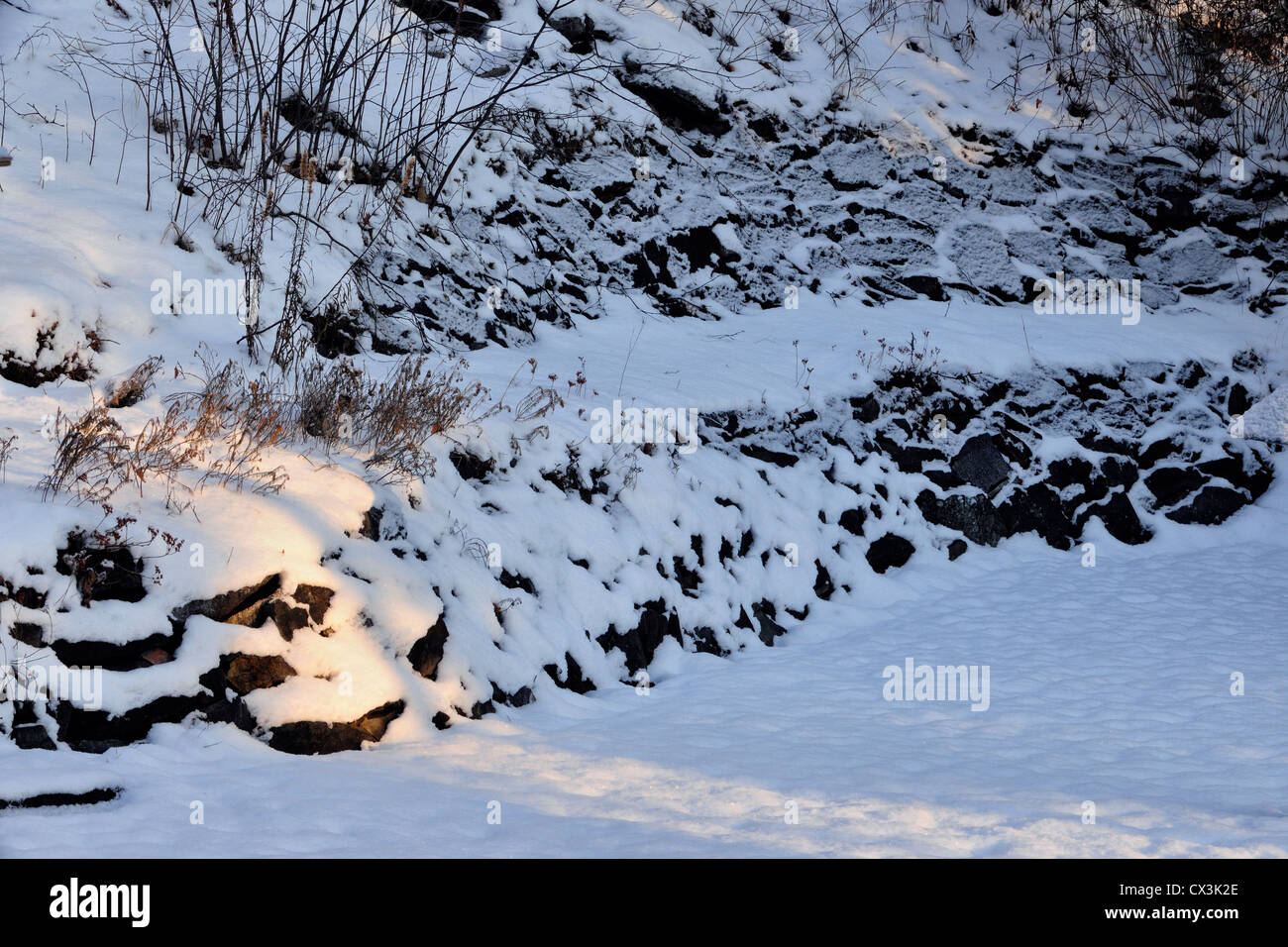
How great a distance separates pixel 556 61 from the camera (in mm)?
9258

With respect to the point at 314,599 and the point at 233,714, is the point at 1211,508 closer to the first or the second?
the point at 314,599

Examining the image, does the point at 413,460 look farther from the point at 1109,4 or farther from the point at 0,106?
the point at 1109,4

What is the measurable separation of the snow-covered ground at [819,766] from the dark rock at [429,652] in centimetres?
32

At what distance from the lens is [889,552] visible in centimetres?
714

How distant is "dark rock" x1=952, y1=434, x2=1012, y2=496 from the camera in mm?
7691

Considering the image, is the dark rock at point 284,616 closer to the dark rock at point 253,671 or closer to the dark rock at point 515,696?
the dark rock at point 253,671

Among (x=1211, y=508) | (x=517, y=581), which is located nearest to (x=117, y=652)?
(x=517, y=581)

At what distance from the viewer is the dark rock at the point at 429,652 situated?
169 inches

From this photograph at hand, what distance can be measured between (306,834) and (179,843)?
0.34 meters

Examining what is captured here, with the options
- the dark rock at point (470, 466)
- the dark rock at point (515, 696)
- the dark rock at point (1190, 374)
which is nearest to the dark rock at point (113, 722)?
the dark rock at point (515, 696)

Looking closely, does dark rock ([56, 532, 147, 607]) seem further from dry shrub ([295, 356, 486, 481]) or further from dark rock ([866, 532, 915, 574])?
dark rock ([866, 532, 915, 574])

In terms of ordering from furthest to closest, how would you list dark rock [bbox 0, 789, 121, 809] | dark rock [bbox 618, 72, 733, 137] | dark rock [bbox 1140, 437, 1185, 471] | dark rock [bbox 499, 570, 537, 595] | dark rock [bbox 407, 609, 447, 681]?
1. dark rock [bbox 618, 72, 733, 137]
2. dark rock [bbox 1140, 437, 1185, 471]
3. dark rock [bbox 499, 570, 537, 595]
4. dark rock [bbox 407, 609, 447, 681]
5. dark rock [bbox 0, 789, 121, 809]

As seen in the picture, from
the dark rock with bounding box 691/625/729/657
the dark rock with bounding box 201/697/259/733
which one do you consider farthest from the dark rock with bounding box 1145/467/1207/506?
the dark rock with bounding box 201/697/259/733

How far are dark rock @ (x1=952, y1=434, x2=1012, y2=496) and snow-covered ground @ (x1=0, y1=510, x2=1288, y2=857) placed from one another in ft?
4.79
